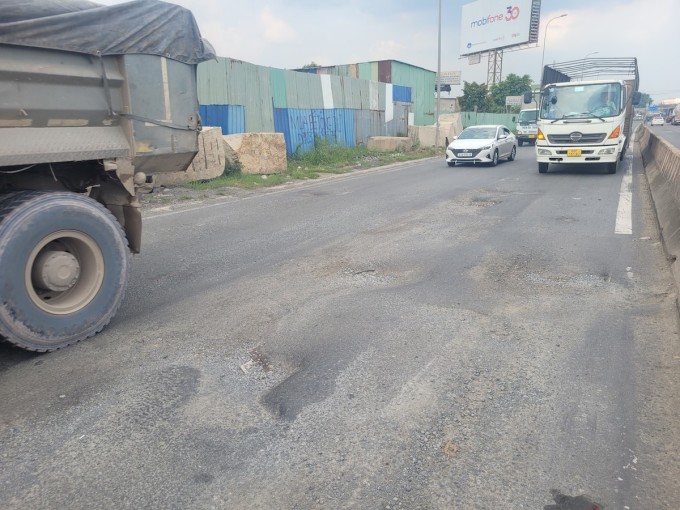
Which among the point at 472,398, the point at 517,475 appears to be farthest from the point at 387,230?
the point at 517,475

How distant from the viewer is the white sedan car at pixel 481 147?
18312 mm

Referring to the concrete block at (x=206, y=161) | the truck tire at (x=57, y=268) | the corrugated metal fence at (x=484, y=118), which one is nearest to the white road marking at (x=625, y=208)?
the truck tire at (x=57, y=268)

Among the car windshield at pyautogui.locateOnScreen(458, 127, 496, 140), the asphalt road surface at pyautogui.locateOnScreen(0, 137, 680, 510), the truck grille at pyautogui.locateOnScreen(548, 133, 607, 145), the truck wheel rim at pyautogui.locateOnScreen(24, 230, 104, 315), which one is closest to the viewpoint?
the asphalt road surface at pyautogui.locateOnScreen(0, 137, 680, 510)

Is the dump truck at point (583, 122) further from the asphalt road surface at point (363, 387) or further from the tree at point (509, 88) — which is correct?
the tree at point (509, 88)

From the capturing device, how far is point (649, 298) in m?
4.95

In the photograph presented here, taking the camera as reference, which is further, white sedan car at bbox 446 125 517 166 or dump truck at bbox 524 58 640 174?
white sedan car at bbox 446 125 517 166

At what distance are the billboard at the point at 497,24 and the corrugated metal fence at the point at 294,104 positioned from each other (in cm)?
3643

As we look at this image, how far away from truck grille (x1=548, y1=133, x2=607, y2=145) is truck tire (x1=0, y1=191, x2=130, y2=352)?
13.6 metres

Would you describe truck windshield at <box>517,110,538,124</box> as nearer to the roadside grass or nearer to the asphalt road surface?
the roadside grass

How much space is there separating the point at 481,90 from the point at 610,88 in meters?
37.4

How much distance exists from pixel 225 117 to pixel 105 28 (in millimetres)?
13689

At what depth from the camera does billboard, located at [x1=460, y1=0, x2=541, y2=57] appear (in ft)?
189

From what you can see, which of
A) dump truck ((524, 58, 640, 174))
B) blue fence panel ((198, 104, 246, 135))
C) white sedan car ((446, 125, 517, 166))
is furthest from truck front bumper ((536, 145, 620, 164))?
blue fence panel ((198, 104, 246, 135))

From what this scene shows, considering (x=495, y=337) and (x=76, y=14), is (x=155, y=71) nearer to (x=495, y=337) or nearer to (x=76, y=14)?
(x=76, y=14)
